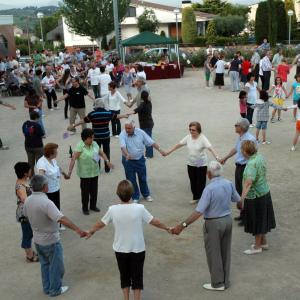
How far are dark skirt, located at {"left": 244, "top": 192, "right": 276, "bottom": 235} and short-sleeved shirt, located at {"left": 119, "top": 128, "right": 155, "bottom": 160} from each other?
2524 millimetres

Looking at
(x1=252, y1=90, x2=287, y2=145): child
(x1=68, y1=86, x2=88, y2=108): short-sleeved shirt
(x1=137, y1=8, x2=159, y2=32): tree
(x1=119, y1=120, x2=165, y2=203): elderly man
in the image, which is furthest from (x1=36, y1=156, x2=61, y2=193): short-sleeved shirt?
(x1=137, y1=8, x2=159, y2=32): tree

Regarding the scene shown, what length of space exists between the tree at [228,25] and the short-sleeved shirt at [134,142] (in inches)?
1985

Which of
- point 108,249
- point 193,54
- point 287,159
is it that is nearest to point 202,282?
point 108,249

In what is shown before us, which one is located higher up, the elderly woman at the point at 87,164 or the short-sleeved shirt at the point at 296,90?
the short-sleeved shirt at the point at 296,90

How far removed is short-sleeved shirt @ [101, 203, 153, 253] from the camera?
505 centimetres

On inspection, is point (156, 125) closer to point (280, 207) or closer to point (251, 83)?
point (251, 83)

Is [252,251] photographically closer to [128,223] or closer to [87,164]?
[128,223]

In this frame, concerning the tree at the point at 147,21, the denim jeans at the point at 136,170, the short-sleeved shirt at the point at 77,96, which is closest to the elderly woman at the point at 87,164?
the denim jeans at the point at 136,170

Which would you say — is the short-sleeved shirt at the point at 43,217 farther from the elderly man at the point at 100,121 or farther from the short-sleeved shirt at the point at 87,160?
the elderly man at the point at 100,121

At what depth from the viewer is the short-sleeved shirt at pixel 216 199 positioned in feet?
17.8

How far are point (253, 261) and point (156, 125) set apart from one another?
912cm

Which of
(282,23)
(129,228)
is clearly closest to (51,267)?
(129,228)

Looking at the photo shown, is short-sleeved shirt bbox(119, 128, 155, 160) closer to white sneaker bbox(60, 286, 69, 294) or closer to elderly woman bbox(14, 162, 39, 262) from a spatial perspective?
elderly woman bbox(14, 162, 39, 262)

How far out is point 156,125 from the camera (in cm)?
1526
